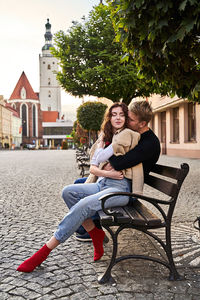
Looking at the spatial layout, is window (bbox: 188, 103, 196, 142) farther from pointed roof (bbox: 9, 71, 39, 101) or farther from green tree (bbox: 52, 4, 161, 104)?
pointed roof (bbox: 9, 71, 39, 101)

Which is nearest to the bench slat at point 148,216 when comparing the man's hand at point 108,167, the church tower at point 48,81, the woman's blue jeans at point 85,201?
Result: the woman's blue jeans at point 85,201

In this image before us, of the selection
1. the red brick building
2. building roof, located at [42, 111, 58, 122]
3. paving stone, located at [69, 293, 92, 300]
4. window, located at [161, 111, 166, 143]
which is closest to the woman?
paving stone, located at [69, 293, 92, 300]

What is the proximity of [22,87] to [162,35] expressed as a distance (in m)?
124

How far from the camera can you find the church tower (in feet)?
415

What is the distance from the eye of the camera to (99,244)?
362 centimetres

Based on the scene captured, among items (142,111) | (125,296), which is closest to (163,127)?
(142,111)

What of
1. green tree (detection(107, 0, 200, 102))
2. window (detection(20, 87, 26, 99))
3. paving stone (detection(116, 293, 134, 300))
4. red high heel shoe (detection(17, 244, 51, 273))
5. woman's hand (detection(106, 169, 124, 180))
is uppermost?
window (detection(20, 87, 26, 99))

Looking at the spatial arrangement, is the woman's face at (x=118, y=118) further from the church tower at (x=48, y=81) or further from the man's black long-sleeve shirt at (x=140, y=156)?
the church tower at (x=48, y=81)

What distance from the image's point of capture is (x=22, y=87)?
12262 cm

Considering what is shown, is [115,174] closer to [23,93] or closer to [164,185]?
[164,185]

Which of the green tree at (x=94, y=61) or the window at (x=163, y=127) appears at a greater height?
the green tree at (x=94, y=61)

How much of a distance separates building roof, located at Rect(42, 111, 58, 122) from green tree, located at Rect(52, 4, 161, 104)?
110015 millimetres

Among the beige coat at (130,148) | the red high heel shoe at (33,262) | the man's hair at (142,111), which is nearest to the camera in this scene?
the red high heel shoe at (33,262)

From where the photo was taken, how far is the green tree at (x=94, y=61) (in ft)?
51.1
